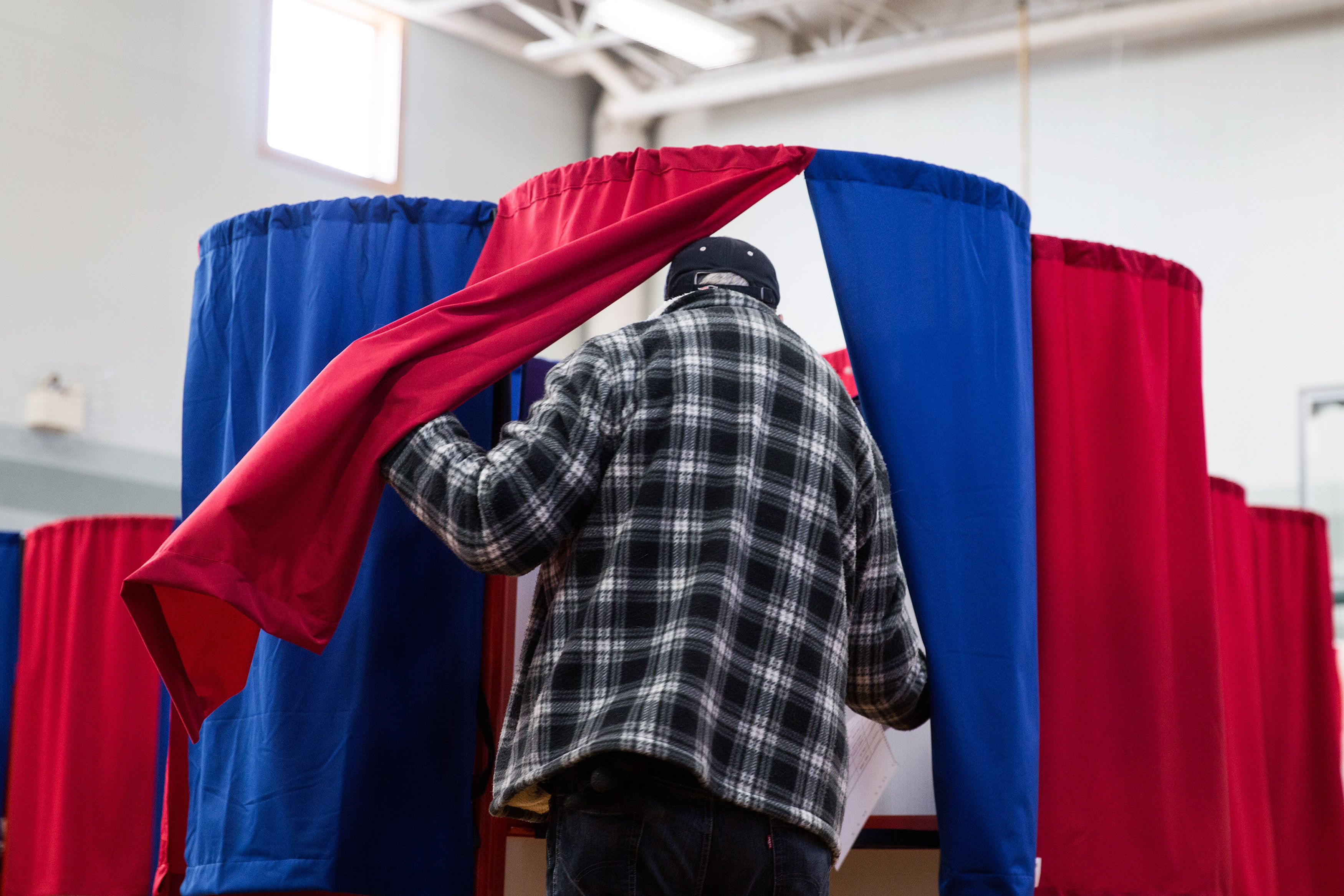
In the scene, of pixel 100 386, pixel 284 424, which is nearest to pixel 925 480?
pixel 284 424

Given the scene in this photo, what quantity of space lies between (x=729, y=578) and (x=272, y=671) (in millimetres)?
906

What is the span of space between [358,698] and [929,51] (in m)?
7.77

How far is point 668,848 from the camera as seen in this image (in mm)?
1619

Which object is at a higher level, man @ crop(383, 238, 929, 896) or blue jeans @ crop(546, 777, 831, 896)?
man @ crop(383, 238, 929, 896)

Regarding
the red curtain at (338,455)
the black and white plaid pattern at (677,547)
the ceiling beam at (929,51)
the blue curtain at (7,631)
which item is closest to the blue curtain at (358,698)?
the red curtain at (338,455)

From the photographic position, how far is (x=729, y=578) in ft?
5.63

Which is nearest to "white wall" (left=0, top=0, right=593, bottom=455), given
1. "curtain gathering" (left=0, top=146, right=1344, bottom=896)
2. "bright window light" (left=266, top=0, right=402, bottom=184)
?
"bright window light" (left=266, top=0, right=402, bottom=184)

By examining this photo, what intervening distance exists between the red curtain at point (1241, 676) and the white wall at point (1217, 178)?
394cm

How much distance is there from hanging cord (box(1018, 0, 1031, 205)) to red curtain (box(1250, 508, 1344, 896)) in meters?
4.38

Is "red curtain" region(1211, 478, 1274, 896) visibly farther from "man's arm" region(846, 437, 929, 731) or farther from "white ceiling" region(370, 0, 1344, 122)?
"white ceiling" region(370, 0, 1344, 122)

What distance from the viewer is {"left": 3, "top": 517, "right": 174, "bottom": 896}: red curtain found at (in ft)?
18.6

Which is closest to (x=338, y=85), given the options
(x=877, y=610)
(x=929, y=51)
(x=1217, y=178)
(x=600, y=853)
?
(x=929, y=51)

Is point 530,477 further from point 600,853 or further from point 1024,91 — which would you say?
point 1024,91

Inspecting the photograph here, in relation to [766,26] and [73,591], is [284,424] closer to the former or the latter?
[73,591]
